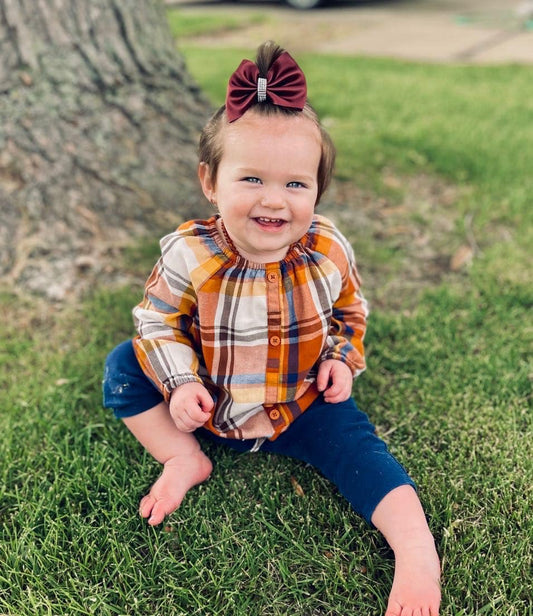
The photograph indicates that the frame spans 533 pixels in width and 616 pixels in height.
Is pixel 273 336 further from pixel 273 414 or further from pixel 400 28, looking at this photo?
pixel 400 28

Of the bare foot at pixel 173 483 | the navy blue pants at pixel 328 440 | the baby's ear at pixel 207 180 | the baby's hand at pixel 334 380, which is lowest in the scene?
the bare foot at pixel 173 483

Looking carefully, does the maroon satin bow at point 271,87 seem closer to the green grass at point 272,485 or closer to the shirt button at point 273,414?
the shirt button at point 273,414

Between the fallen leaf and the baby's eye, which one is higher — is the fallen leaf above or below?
below

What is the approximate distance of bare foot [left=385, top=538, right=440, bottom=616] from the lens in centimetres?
154

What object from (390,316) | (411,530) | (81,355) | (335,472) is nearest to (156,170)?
(81,355)

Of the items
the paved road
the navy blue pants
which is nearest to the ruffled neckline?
the navy blue pants

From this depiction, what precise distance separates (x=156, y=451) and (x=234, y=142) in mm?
917

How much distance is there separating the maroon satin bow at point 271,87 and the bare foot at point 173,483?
0.96 m

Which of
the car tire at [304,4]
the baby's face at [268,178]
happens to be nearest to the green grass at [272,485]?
the baby's face at [268,178]

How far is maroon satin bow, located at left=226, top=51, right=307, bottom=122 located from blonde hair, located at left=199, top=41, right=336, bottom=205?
0.05ft

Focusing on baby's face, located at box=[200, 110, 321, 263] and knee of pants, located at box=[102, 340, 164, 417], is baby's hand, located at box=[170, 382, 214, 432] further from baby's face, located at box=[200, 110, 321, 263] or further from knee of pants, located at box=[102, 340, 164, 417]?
baby's face, located at box=[200, 110, 321, 263]

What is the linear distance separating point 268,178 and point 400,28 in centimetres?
814

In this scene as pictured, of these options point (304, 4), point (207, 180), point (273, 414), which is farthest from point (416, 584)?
point (304, 4)

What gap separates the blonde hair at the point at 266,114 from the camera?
1.69m
